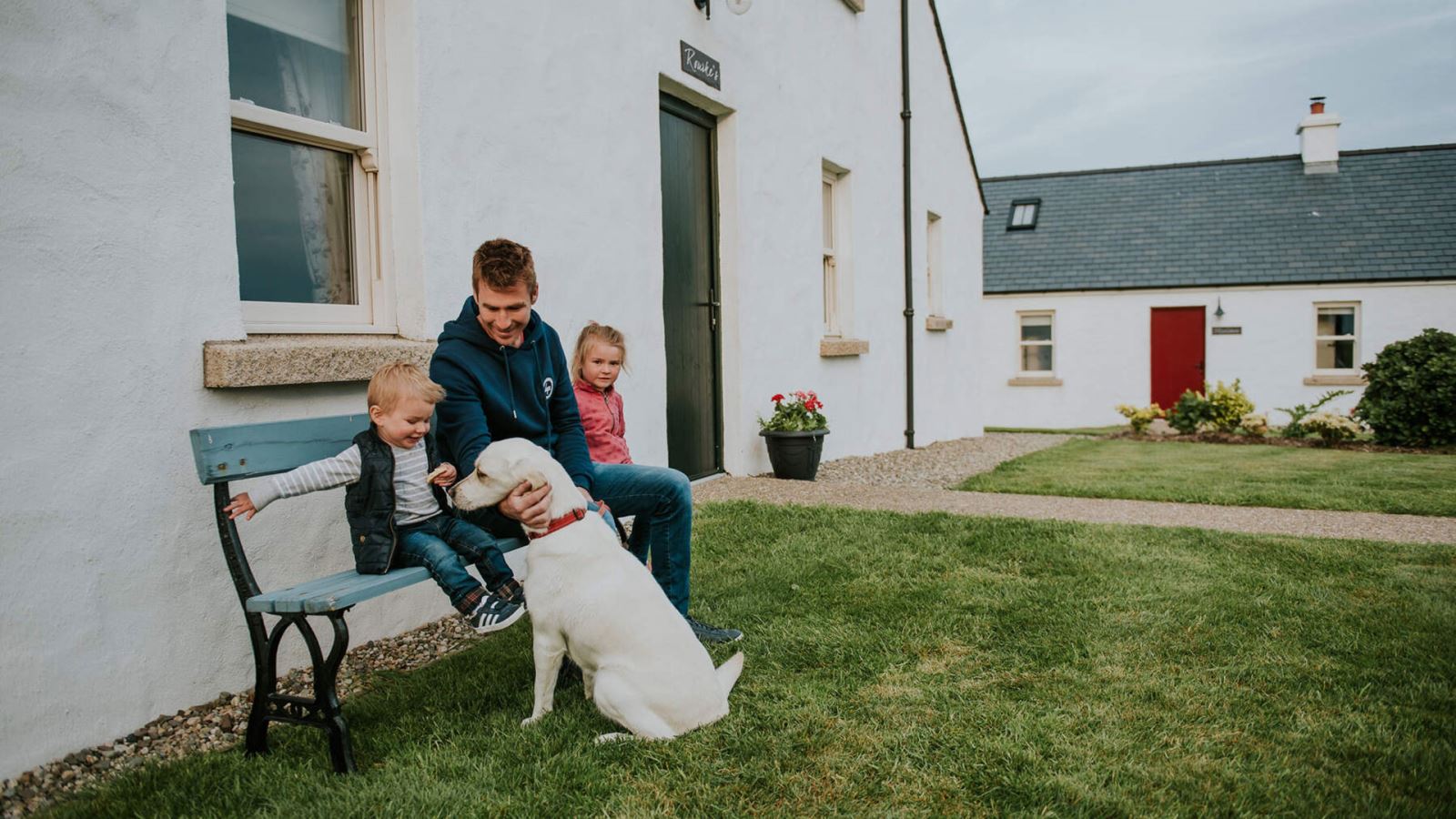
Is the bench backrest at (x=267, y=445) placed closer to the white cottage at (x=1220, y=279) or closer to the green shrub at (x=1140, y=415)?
the green shrub at (x=1140, y=415)

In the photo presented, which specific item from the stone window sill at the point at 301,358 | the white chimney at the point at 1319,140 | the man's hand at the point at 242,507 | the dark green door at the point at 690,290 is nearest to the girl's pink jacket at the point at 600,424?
the stone window sill at the point at 301,358

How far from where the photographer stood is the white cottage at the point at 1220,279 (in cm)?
2014

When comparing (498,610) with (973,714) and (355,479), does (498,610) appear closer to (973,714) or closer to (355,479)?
(355,479)

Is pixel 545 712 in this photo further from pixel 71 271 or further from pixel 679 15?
pixel 679 15

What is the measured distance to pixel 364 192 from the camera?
Result: 13.3 ft

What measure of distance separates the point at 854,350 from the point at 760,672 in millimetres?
6307

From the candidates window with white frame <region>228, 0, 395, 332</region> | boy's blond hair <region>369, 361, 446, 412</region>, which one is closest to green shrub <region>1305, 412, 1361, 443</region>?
window with white frame <region>228, 0, 395, 332</region>

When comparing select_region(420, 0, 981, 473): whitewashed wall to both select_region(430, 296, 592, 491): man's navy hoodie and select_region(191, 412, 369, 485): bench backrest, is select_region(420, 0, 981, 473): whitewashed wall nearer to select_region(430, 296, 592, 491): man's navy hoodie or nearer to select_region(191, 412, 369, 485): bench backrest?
select_region(430, 296, 592, 491): man's navy hoodie

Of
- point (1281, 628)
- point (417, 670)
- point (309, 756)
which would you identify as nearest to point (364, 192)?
point (417, 670)

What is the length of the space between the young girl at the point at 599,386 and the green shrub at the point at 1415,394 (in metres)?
12.7

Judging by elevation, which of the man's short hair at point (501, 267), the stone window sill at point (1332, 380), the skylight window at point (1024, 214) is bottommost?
the stone window sill at point (1332, 380)

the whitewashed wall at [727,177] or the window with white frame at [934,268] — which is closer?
the whitewashed wall at [727,177]

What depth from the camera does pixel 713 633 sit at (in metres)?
3.86

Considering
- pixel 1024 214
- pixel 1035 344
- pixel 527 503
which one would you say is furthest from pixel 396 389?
pixel 1024 214
